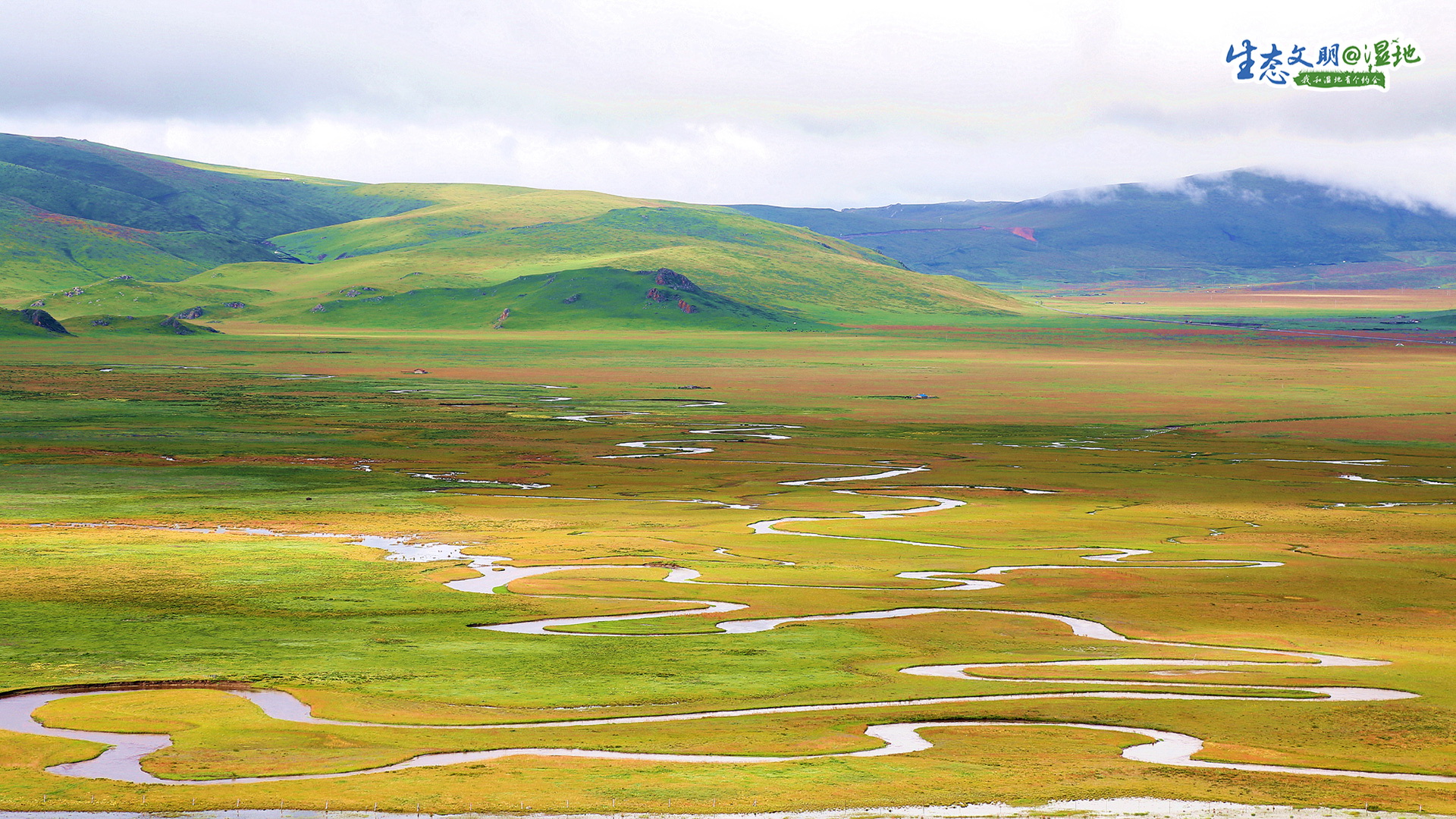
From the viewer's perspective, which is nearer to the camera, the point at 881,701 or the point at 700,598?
the point at 881,701

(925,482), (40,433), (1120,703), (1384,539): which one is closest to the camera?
(1120,703)

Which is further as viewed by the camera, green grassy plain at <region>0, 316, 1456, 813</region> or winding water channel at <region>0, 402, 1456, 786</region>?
winding water channel at <region>0, 402, 1456, 786</region>

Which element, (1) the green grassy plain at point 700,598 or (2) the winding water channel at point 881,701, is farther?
(2) the winding water channel at point 881,701

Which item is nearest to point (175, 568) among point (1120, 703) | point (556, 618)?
point (556, 618)

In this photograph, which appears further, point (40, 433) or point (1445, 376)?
point (1445, 376)

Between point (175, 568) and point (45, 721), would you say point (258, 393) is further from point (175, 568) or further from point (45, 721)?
point (45, 721)

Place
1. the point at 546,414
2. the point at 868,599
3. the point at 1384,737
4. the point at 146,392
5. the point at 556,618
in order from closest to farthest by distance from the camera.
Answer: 1. the point at 1384,737
2. the point at 556,618
3. the point at 868,599
4. the point at 546,414
5. the point at 146,392

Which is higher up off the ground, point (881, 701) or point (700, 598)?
point (881, 701)
